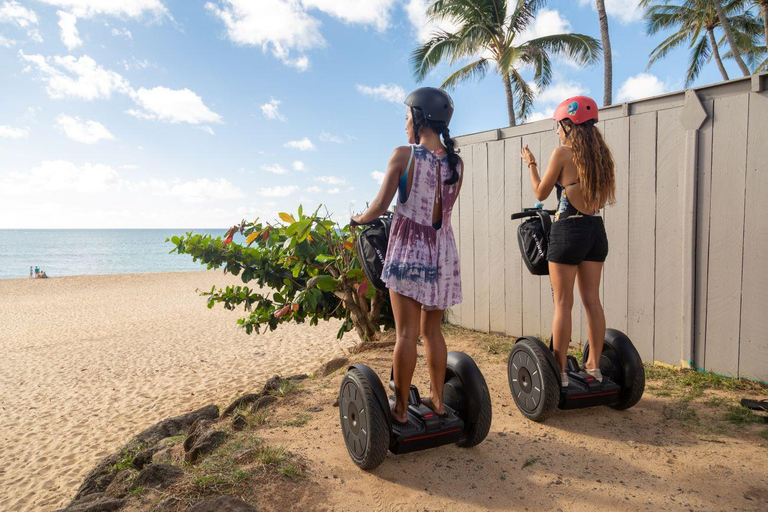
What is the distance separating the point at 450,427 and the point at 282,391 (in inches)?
76.2

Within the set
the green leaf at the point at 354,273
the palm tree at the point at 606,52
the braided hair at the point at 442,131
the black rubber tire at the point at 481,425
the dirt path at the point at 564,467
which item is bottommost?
the dirt path at the point at 564,467

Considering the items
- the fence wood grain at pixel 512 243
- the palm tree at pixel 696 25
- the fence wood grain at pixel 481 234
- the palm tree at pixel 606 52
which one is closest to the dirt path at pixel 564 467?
the fence wood grain at pixel 512 243

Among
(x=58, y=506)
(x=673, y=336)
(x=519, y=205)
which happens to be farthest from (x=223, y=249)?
(x=673, y=336)

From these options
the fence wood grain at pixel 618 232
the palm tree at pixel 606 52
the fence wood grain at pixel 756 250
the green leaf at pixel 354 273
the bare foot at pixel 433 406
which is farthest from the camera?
the palm tree at pixel 606 52

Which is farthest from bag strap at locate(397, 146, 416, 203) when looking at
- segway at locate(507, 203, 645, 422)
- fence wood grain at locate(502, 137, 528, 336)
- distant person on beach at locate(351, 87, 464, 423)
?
fence wood grain at locate(502, 137, 528, 336)

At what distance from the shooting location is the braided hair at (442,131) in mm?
2365

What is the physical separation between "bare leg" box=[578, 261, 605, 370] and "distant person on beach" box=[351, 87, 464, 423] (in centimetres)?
111

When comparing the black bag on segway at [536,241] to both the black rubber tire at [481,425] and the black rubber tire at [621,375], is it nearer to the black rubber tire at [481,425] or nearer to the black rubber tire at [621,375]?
the black rubber tire at [621,375]

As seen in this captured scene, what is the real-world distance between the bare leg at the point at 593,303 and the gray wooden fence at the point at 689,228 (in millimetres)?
1722

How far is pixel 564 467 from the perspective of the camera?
2.53 meters

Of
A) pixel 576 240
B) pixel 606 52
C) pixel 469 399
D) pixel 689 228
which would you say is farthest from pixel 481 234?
pixel 606 52

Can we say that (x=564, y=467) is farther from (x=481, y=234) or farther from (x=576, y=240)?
(x=481, y=234)

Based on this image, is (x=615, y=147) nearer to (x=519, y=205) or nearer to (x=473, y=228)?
(x=519, y=205)

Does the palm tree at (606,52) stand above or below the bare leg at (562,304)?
above
